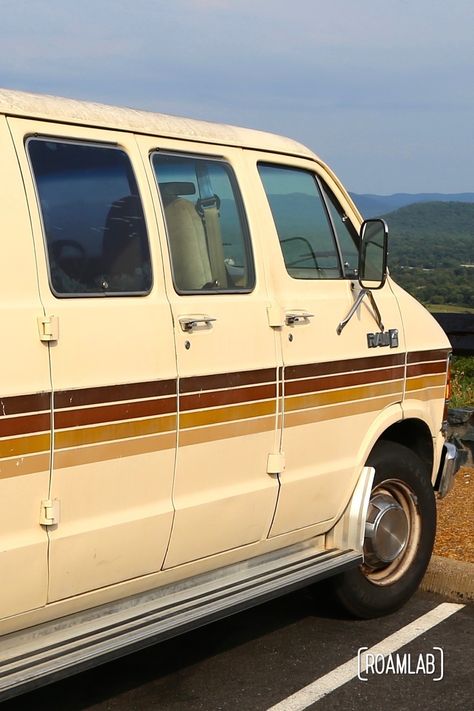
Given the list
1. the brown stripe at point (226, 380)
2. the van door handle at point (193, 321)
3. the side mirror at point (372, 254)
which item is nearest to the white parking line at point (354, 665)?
the brown stripe at point (226, 380)

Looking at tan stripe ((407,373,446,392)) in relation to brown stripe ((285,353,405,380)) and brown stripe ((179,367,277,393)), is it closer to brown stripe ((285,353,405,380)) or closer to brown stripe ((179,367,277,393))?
brown stripe ((285,353,405,380))

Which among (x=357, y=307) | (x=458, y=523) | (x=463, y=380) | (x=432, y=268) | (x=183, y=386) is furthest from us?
(x=432, y=268)

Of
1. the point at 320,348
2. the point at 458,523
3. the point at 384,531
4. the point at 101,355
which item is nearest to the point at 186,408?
the point at 101,355

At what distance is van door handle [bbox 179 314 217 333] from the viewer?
14.5ft

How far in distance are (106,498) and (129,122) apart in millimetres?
1504

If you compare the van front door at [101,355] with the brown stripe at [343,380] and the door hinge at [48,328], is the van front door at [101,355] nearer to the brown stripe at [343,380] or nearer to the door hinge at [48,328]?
the door hinge at [48,328]

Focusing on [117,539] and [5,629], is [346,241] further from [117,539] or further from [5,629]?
[5,629]

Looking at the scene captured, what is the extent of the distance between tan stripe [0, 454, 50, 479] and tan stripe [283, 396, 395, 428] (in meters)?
1.36

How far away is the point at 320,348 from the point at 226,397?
69 centimetres

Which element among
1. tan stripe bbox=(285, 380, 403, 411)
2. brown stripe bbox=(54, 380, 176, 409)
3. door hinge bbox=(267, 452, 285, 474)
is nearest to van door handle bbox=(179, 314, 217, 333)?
brown stripe bbox=(54, 380, 176, 409)

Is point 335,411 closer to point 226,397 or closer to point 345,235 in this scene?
point 226,397

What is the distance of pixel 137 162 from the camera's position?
4414mm

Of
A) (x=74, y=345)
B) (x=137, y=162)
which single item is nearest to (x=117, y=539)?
(x=74, y=345)

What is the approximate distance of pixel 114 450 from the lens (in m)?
4.13
